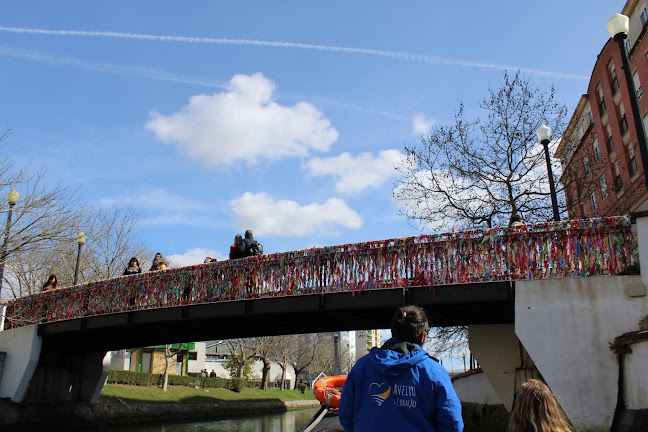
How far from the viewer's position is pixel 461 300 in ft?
38.2

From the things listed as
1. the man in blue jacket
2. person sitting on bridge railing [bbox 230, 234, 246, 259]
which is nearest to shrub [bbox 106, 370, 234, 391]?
person sitting on bridge railing [bbox 230, 234, 246, 259]

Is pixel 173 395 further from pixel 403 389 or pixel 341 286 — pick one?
pixel 403 389

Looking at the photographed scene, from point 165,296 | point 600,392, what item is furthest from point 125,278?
point 600,392

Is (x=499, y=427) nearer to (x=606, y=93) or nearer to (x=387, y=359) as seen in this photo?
(x=387, y=359)

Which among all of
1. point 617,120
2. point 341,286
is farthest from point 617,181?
point 341,286

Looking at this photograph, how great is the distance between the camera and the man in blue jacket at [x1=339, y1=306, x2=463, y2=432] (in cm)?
319

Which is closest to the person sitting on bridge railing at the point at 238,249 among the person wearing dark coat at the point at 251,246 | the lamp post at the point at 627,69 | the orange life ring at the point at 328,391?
the person wearing dark coat at the point at 251,246

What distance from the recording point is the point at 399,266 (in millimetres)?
12672

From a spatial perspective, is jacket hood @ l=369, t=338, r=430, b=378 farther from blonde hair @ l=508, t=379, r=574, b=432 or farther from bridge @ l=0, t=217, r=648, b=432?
bridge @ l=0, t=217, r=648, b=432

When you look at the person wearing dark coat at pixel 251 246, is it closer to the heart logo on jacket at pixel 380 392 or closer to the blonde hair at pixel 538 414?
the heart logo on jacket at pixel 380 392

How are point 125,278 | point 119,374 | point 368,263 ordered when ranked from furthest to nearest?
1. point 119,374
2. point 125,278
3. point 368,263

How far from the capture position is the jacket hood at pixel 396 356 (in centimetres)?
327

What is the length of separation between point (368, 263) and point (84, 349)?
1576cm

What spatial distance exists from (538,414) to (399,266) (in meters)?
9.82
